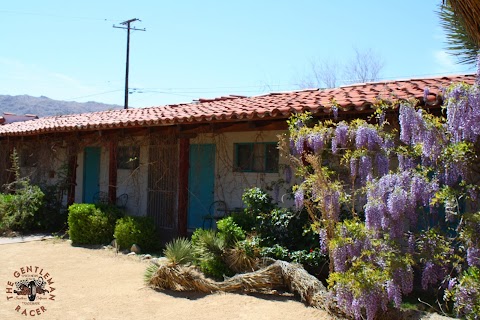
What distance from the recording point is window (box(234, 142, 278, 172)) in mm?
9898

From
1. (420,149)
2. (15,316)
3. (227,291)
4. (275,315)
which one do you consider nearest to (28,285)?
(15,316)

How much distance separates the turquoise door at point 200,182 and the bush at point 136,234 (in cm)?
134

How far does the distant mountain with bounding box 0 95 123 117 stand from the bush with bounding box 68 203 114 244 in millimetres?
59942

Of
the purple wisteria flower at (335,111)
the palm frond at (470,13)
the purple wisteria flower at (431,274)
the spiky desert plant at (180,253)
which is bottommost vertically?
Result: the spiky desert plant at (180,253)

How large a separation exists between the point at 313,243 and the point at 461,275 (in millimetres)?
2280

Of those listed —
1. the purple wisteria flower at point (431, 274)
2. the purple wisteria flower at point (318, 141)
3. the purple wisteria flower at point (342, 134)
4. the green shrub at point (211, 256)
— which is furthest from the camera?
the green shrub at point (211, 256)

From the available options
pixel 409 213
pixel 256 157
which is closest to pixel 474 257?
pixel 409 213

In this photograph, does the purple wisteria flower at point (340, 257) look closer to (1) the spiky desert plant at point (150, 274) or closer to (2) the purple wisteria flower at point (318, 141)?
(2) the purple wisteria flower at point (318, 141)

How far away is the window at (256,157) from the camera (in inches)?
390

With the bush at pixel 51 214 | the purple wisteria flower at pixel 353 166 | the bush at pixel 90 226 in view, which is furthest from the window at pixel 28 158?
the purple wisteria flower at pixel 353 166

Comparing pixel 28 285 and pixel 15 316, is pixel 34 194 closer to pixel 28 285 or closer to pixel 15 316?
pixel 28 285

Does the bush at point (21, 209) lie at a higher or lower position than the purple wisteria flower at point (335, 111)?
lower

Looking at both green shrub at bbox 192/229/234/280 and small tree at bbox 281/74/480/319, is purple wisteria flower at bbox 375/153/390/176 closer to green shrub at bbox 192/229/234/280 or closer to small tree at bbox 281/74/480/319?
small tree at bbox 281/74/480/319

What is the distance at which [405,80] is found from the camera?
9.74 meters
